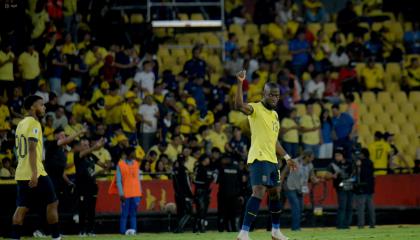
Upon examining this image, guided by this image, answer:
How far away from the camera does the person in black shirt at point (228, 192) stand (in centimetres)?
2744

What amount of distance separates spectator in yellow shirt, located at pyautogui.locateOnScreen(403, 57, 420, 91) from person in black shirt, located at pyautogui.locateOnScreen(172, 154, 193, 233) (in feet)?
32.1

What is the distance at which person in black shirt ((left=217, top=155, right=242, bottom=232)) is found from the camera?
27.4 metres

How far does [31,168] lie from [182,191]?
34.1ft

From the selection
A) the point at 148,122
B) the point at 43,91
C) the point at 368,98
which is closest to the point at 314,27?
the point at 368,98

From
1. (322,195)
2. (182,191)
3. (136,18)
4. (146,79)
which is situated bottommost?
(322,195)

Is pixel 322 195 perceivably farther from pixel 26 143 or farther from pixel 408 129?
pixel 26 143

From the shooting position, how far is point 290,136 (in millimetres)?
30547

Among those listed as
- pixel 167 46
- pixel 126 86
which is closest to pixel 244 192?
pixel 126 86

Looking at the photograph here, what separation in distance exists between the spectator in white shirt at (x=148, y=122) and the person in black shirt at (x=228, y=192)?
363cm

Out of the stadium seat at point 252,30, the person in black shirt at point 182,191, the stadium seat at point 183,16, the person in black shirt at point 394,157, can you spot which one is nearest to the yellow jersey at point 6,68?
the person in black shirt at point 182,191

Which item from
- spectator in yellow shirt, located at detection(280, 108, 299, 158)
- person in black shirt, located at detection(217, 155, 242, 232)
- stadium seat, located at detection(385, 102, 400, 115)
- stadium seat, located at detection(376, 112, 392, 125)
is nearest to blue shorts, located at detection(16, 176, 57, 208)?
person in black shirt, located at detection(217, 155, 242, 232)

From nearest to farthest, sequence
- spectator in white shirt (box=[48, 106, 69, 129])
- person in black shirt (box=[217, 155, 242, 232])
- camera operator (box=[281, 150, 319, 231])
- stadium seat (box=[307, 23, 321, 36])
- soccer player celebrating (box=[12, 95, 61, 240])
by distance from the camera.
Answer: soccer player celebrating (box=[12, 95, 61, 240]) < camera operator (box=[281, 150, 319, 231]) < person in black shirt (box=[217, 155, 242, 232]) < spectator in white shirt (box=[48, 106, 69, 129]) < stadium seat (box=[307, 23, 321, 36])

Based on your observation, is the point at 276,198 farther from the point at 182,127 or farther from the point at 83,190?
the point at 182,127

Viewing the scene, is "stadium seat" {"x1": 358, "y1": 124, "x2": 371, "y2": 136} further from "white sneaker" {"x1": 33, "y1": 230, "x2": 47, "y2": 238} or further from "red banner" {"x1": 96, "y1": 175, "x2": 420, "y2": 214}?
"white sneaker" {"x1": 33, "y1": 230, "x2": 47, "y2": 238}
